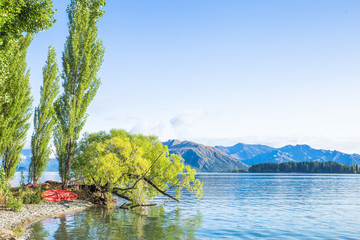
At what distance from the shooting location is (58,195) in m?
33.8

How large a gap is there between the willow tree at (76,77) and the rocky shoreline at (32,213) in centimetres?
458

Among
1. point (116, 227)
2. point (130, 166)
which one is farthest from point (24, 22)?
point (130, 166)

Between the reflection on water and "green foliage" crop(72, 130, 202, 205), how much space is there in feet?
14.5

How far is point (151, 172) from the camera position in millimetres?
35969

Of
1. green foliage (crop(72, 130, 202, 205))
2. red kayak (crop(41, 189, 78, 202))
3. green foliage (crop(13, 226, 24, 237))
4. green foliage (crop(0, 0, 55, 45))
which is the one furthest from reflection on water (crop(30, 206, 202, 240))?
green foliage (crop(0, 0, 55, 45))

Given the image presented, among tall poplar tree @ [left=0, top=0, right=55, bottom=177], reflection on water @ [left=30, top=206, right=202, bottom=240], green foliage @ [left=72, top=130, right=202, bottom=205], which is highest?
tall poplar tree @ [left=0, top=0, right=55, bottom=177]

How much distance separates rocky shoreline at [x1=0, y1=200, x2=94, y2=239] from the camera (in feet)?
62.1

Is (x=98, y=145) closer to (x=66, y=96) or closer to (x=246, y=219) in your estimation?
(x=66, y=96)

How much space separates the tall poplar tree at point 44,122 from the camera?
37.8 metres

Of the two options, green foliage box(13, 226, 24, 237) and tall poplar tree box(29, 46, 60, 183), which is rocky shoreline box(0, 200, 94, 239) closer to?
green foliage box(13, 226, 24, 237)

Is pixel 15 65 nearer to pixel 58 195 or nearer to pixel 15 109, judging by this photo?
pixel 15 109

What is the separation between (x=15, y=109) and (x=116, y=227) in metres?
15.9

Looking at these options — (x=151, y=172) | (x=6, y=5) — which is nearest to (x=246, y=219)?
(x=151, y=172)

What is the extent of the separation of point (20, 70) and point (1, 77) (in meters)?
17.6
